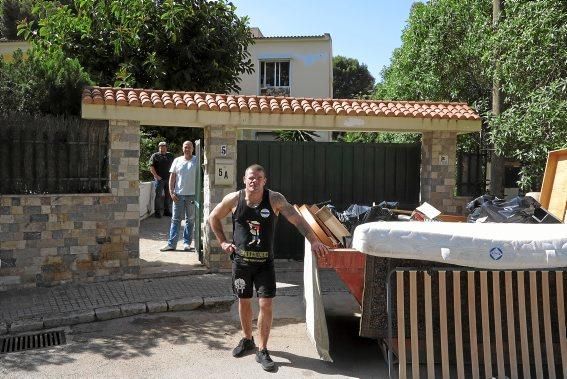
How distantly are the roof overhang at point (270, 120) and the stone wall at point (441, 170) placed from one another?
23cm

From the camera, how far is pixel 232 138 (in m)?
7.64

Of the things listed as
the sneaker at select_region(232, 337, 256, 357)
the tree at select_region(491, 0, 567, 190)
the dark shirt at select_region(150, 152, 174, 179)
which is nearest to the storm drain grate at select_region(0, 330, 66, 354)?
the sneaker at select_region(232, 337, 256, 357)

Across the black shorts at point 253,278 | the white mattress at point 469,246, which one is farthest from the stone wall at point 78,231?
the white mattress at point 469,246

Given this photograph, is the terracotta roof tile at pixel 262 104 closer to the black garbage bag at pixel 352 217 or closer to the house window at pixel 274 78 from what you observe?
A: the black garbage bag at pixel 352 217

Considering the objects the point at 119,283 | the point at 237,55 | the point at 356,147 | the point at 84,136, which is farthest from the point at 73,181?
the point at 237,55

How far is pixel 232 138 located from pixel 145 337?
10.8 feet

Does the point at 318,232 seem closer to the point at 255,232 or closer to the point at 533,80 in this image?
the point at 255,232

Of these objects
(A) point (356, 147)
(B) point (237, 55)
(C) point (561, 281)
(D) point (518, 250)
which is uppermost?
(B) point (237, 55)

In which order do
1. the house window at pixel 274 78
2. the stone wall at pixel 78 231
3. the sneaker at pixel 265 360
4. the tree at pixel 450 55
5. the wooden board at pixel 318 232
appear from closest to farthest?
the sneaker at pixel 265 360 < the wooden board at pixel 318 232 < the stone wall at pixel 78 231 < the tree at pixel 450 55 < the house window at pixel 274 78

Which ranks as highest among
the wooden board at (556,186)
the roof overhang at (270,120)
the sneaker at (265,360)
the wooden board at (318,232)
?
the roof overhang at (270,120)

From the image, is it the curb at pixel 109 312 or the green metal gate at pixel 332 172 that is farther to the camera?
the green metal gate at pixel 332 172

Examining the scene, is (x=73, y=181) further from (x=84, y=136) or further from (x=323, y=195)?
(x=323, y=195)

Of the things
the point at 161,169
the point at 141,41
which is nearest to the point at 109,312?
the point at 161,169

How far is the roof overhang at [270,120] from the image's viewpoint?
6941 millimetres
